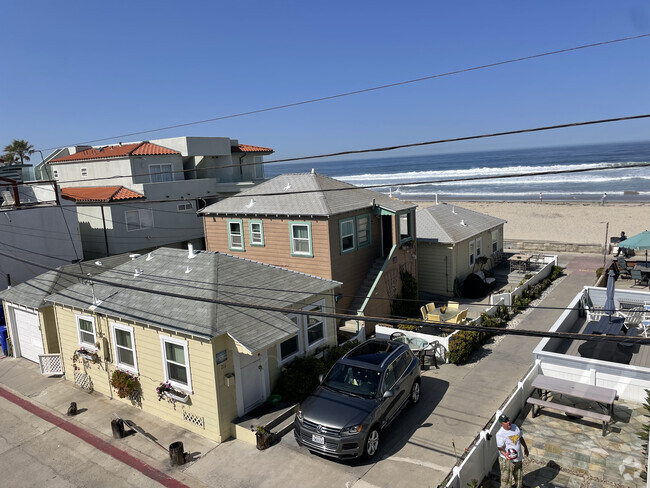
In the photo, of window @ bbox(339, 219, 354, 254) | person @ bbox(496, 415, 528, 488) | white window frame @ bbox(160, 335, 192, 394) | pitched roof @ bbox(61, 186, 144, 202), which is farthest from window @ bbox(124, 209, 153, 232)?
person @ bbox(496, 415, 528, 488)

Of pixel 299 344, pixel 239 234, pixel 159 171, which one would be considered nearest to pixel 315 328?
pixel 299 344

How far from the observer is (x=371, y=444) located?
11.1 meters

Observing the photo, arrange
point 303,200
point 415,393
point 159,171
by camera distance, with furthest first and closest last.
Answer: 1. point 159,171
2. point 303,200
3. point 415,393

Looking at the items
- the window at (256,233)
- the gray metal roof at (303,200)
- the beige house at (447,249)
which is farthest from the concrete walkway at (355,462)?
the window at (256,233)

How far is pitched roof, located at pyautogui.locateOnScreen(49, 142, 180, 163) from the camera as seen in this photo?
1214 inches

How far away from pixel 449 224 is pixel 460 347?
10.7m

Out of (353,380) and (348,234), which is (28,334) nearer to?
(348,234)

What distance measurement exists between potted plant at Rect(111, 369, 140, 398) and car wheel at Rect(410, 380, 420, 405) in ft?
25.3

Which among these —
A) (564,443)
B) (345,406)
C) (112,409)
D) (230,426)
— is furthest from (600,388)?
(112,409)

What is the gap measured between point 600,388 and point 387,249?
11172mm

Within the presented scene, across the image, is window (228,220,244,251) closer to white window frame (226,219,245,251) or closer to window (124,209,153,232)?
white window frame (226,219,245,251)

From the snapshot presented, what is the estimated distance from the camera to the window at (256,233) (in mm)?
21172

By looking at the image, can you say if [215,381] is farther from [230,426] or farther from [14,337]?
[14,337]

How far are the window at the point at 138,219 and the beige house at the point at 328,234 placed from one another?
27.6ft
